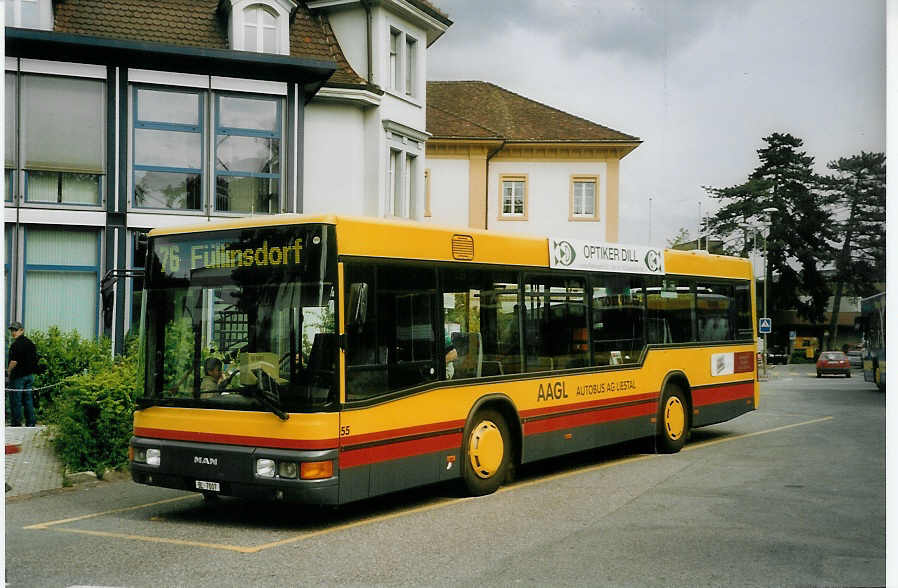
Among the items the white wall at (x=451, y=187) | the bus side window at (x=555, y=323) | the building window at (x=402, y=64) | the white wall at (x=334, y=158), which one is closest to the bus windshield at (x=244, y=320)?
the bus side window at (x=555, y=323)

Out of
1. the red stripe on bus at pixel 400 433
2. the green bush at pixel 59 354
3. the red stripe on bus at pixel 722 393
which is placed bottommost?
the red stripe on bus at pixel 722 393

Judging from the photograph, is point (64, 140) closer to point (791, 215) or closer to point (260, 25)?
point (260, 25)

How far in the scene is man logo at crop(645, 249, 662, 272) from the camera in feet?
44.7

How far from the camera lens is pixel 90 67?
20531mm

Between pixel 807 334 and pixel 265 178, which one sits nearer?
pixel 807 334

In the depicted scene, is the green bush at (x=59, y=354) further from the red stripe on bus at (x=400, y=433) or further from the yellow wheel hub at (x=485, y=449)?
the red stripe on bus at (x=400, y=433)

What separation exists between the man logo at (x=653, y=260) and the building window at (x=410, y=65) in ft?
43.7

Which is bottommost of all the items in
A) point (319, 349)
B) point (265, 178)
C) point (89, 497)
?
point (89, 497)

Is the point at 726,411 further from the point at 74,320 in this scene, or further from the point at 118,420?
the point at 74,320

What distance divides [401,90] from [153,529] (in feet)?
60.0

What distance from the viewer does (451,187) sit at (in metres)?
35.9

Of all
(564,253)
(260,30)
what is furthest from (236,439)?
(260,30)

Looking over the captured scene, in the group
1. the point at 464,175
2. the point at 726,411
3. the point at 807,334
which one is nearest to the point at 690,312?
the point at 726,411

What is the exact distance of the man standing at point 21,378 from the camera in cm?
1534
